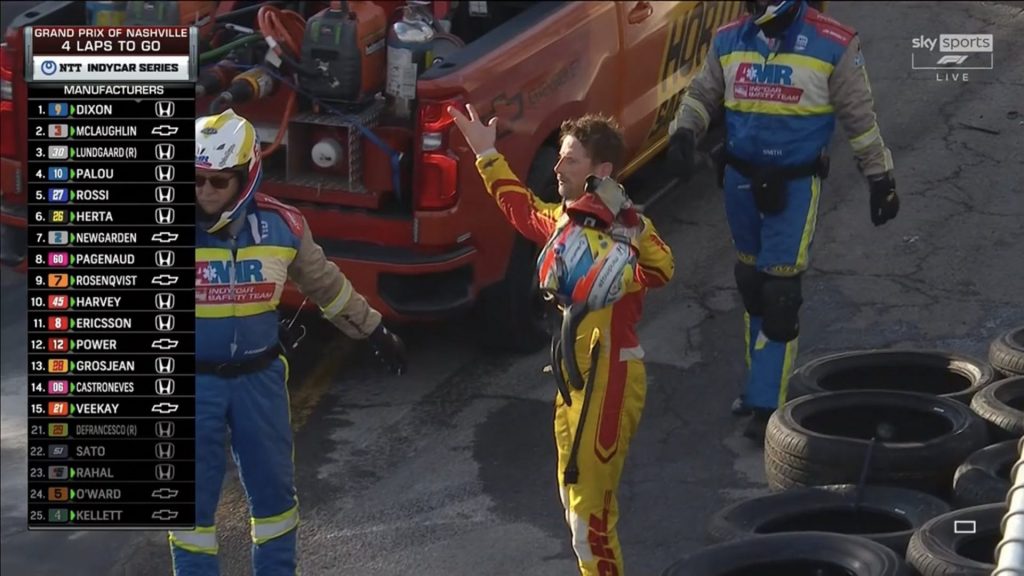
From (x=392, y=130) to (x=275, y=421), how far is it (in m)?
2.31

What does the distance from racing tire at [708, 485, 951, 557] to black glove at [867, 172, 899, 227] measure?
56.6 inches

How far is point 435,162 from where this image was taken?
8.28 metres

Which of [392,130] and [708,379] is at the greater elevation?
[392,130]

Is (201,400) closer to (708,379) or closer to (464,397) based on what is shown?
(464,397)

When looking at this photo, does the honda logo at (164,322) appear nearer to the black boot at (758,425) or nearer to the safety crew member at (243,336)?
the safety crew member at (243,336)

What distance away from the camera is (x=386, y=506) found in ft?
25.4

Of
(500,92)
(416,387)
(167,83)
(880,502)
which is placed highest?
(167,83)

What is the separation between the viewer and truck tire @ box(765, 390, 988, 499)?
6.88 meters

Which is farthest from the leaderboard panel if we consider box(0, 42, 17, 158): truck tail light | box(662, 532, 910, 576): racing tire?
box(0, 42, 17, 158): truck tail light

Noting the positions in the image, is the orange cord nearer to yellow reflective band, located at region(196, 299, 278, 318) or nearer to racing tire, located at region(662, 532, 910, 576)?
yellow reflective band, located at region(196, 299, 278, 318)

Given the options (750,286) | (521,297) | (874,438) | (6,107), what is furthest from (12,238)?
(874,438)

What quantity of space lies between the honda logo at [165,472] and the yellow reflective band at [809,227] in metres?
2.82

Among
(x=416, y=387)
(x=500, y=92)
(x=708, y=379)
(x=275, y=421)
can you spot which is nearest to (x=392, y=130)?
(x=500, y=92)

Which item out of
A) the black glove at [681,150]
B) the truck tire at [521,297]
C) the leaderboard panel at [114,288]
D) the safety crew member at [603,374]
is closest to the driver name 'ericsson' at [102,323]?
the leaderboard panel at [114,288]
